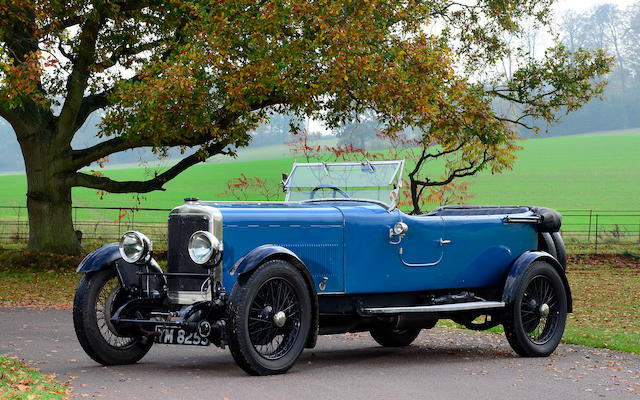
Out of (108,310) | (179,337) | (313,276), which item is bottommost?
(179,337)

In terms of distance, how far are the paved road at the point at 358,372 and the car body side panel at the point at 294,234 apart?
0.98m

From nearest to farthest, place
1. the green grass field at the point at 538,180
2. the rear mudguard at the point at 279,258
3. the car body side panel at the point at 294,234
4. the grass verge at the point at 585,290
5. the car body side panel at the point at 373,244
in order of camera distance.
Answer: the rear mudguard at the point at 279,258 → the car body side panel at the point at 294,234 → the car body side panel at the point at 373,244 → the grass verge at the point at 585,290 → the green grass field at the point at 538,180

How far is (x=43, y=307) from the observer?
14.8 meters

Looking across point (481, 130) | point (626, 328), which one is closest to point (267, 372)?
point (626, 328)

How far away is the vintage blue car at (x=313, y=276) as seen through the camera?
305 inches

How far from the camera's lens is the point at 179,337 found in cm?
764

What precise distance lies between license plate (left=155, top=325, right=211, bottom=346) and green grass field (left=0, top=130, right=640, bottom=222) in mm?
34340

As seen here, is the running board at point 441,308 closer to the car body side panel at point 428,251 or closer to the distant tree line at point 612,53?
the car body side panel at point 428,251

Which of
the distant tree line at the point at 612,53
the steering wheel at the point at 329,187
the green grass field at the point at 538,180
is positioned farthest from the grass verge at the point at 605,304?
the distant tree line at the point at 612,53

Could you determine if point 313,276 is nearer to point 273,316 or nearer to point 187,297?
point 273,316

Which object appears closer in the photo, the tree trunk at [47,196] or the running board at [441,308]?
the running board at [441,308]

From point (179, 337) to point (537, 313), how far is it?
433cm

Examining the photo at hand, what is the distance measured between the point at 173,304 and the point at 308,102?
36.3 ft

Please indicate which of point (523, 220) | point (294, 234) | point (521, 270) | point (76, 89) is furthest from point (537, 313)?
point (76, 89)
